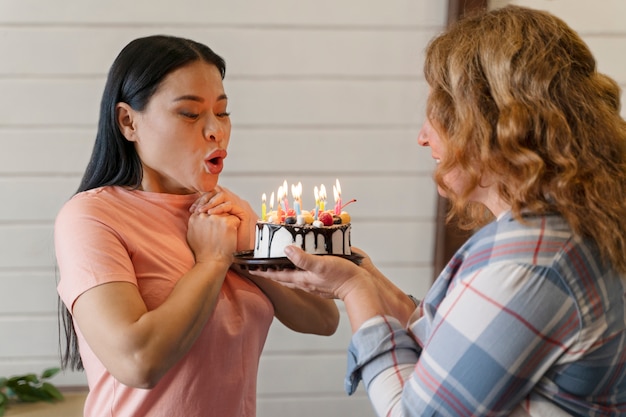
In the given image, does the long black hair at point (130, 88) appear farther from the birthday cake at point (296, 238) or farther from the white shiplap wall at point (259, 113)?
the white shiplap wall at point (259, 113)

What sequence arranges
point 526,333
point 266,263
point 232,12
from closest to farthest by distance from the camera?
point 526,333
point 266,263
point 232,12

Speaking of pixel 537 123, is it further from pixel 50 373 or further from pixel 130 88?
pixel 50 373

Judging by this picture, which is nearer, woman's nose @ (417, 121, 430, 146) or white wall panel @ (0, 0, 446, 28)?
woman's nose @ (417, 121, 430, 146)

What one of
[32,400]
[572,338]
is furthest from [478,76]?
[32,400]

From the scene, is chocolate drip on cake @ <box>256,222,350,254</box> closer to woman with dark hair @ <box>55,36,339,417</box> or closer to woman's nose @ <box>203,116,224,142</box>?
woman with dark hair @ <box>55,36,339,417</box>

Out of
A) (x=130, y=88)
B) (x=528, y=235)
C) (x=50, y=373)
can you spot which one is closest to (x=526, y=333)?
(x=528, y=235)

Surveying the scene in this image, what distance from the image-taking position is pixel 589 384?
4.12ft

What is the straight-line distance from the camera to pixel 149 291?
1.63 metres

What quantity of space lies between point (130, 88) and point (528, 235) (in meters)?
0.95

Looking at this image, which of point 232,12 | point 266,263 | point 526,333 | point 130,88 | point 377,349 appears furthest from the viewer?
point 232,12

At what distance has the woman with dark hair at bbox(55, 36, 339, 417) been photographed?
153cm

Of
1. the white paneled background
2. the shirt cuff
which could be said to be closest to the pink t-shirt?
the shirt cuff

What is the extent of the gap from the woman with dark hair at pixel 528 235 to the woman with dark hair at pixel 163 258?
44 cm

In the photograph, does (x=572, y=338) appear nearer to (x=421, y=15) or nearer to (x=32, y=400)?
(x=421, y=15)
